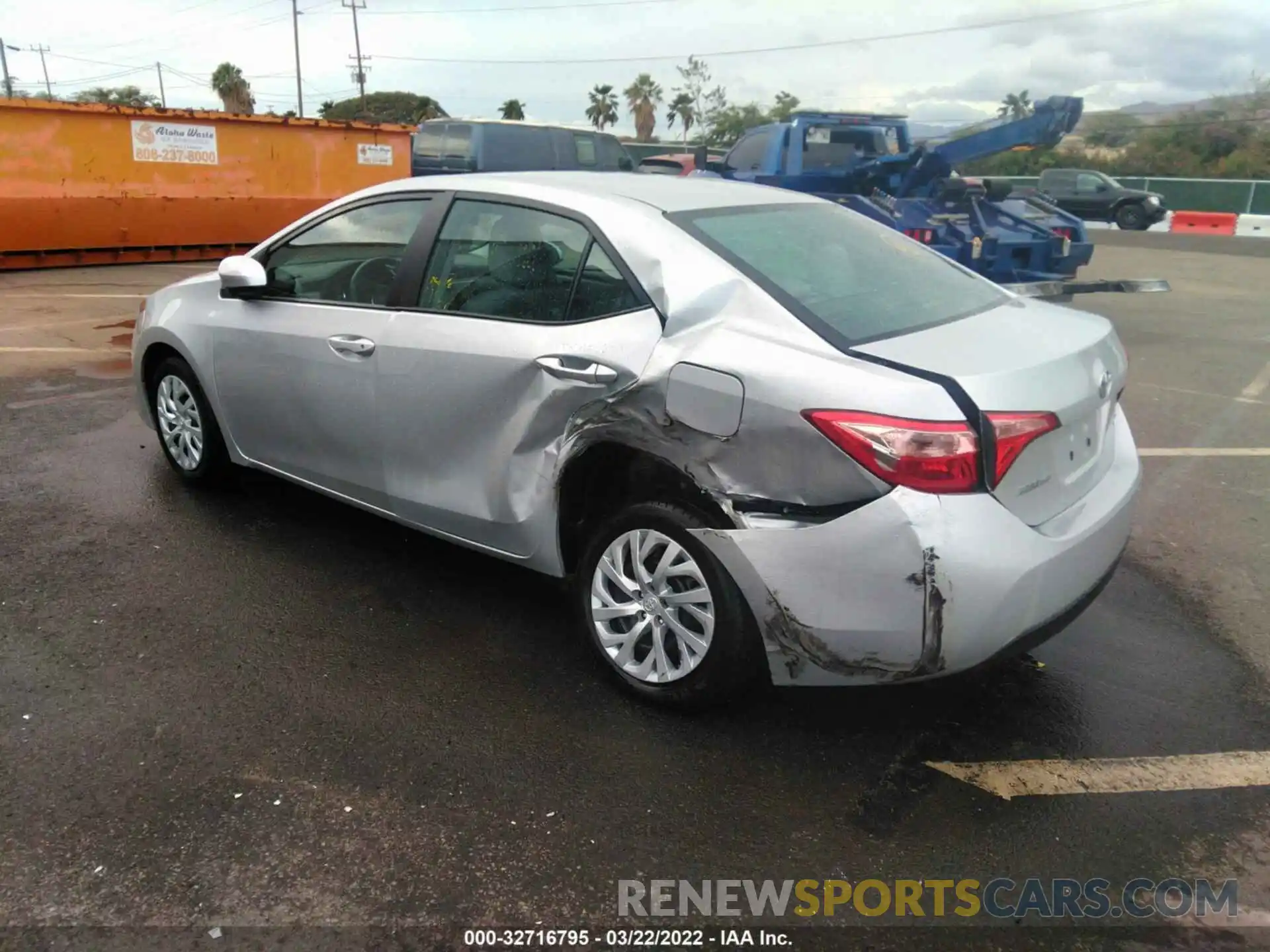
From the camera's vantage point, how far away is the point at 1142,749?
3.09 m

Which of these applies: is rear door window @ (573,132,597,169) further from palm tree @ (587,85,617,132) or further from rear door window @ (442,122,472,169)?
palm tree @ (587,85,617,132)

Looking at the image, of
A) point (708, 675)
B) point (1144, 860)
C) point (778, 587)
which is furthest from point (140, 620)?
point (1144, 860)

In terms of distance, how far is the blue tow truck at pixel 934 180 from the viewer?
10.4 metres

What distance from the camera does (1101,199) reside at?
2828 cm

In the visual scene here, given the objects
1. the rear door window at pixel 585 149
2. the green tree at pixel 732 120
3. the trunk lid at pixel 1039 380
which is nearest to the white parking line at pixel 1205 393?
the trunk lid at pixel 1039 380

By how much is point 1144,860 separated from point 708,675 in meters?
1.22

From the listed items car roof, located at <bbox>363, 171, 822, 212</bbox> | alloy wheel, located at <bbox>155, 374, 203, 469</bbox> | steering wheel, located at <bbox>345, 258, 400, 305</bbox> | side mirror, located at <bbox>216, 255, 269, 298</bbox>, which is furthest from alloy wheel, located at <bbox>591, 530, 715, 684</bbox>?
alloy wheel, located at <bbox>155, 374, 203, 469</bbox>

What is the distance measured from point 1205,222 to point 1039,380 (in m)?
28.0

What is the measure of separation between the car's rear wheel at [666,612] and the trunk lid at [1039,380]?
0.77 metres

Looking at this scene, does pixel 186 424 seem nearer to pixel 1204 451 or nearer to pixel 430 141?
pixel 1204 451

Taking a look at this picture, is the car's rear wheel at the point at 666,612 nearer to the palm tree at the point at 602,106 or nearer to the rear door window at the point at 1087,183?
the rear door window at the point at 1087,183

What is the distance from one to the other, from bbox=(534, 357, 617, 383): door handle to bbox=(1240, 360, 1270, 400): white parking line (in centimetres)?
642

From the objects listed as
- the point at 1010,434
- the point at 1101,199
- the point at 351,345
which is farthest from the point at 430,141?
the point at 1101,199

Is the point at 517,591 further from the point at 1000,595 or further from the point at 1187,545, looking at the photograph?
the point at 1187,545
